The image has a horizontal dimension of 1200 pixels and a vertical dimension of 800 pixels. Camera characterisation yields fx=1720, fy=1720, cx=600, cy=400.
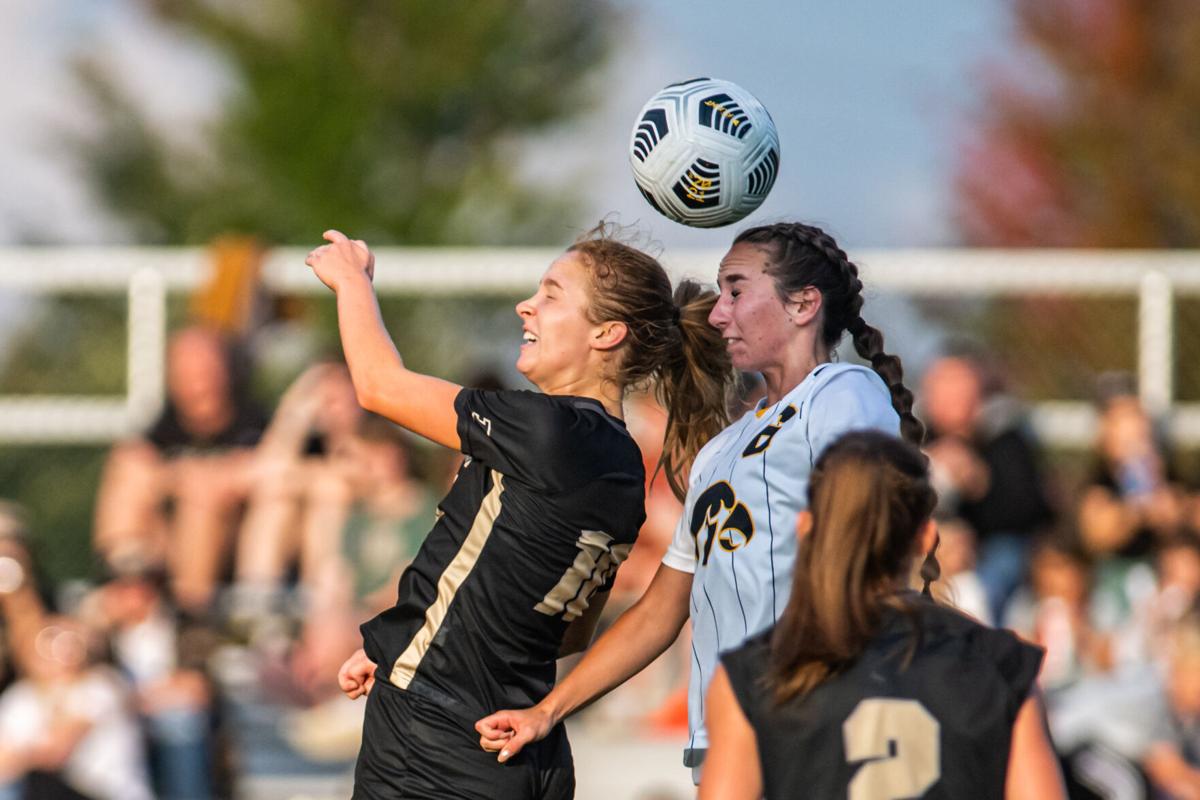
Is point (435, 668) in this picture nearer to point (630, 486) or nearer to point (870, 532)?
point (630, 486)

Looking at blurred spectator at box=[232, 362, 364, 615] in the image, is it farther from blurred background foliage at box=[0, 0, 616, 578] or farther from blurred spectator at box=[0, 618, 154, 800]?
blurred background foliage at box=[0, 0, 616, 578]

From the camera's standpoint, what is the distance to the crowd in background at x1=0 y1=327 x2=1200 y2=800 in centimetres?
745

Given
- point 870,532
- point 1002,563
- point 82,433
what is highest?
point 82,433

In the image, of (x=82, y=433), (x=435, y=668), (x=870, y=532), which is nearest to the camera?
(x=870, y=532)

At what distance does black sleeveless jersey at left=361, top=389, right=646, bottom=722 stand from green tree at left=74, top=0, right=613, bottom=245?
14748mm

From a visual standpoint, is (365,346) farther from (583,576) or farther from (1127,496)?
(1127,496)

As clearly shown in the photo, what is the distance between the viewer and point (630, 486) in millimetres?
3887

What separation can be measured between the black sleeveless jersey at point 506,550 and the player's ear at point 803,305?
0.52 metres

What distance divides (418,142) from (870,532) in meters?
17.0

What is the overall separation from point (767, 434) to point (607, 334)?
438 mm

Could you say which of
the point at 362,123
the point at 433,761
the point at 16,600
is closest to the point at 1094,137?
the point at 362,123

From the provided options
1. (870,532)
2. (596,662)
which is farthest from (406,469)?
(870,532)

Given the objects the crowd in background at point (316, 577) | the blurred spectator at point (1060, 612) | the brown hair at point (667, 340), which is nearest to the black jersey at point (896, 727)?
the brown hair at point (667, 340)

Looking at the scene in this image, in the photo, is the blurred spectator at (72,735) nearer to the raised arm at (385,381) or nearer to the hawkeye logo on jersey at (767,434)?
the raised arm at (385,381)
